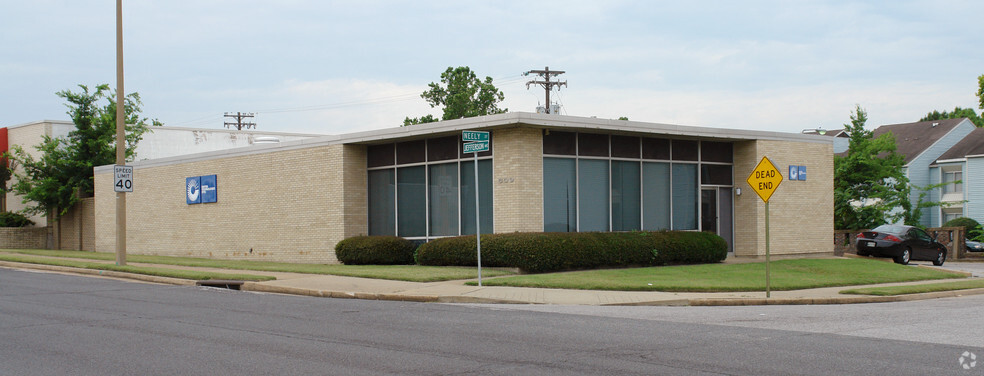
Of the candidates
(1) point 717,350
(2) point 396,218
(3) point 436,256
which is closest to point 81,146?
(2) point 396,218

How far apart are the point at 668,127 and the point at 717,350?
49.8 feet

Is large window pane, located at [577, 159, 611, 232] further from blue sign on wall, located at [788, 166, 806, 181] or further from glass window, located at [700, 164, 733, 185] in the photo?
blue sign on wall, located at [788, 166, 806, 181]

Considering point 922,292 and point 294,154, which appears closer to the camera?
point 922,292

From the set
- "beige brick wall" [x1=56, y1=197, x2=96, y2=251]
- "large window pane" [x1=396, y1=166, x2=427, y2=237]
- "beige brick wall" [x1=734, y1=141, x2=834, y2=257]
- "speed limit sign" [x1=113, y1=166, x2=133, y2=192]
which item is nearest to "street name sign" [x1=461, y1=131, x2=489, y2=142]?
"large window pane" [x1=396, y1=166, x2=427, y2=237]

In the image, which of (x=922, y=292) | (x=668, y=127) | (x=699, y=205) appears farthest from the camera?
(x=699, y=205)

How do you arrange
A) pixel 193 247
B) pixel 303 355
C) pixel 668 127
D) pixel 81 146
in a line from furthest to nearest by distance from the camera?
pixel 81 146 < pixel 193 247 < pixel 668 127 < pixel 303 355

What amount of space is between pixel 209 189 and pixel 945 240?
3020cm

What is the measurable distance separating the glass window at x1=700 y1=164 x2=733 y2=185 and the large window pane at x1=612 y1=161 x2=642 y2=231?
3012 millimetres

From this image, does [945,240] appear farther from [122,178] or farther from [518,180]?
[122,178]

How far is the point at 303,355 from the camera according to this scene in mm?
9328

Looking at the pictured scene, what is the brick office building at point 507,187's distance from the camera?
22.4 metres

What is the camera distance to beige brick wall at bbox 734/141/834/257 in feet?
86.9

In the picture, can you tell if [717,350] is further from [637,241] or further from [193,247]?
[193,247]

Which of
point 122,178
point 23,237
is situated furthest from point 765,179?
point 23,237
